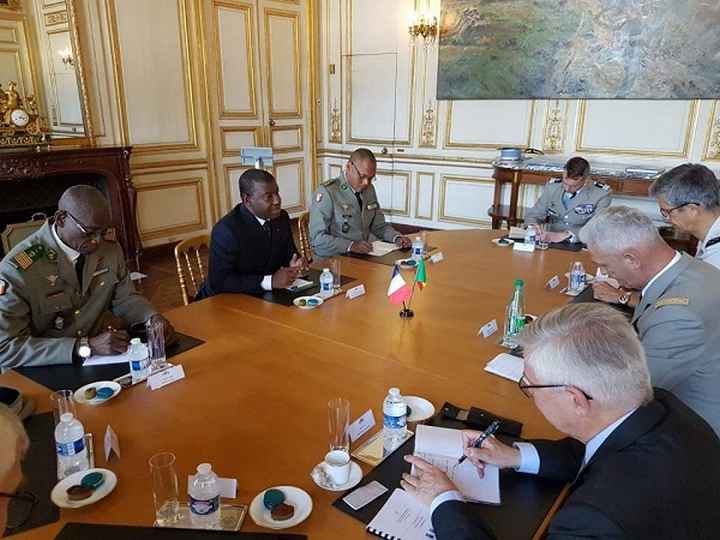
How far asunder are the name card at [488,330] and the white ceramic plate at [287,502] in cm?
110

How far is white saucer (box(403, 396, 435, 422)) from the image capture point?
149 cm

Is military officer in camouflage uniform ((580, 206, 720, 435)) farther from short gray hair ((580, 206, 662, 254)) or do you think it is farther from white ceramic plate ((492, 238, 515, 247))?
white ceramic plate ((492, 238, 515, 247))

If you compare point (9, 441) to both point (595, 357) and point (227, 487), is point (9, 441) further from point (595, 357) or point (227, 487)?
point (595, 357)

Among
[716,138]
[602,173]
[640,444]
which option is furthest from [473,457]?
[716,138]

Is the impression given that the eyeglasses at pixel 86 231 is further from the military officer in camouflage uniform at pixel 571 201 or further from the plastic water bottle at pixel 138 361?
the military officer in camouflage uniform at pixel 571 201

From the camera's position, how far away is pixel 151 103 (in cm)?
530

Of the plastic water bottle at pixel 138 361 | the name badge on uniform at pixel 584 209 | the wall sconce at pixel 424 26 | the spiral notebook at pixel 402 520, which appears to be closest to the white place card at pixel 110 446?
the plastic water bottle at pixel 138 361

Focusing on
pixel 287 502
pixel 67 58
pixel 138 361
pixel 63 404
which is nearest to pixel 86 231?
pixel 138 361

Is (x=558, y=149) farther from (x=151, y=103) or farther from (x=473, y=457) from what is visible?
(x=473, y=457)

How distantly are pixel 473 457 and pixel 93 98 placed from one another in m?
4.91

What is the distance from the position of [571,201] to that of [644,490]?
133 inches

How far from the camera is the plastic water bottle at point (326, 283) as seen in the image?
2475mm

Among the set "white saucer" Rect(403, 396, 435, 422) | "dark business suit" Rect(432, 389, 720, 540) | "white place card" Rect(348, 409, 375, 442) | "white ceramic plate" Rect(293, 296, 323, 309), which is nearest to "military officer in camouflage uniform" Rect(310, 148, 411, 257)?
"white ceramic plate" Rect(293, 296, 323, 309)

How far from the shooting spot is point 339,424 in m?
1.30
